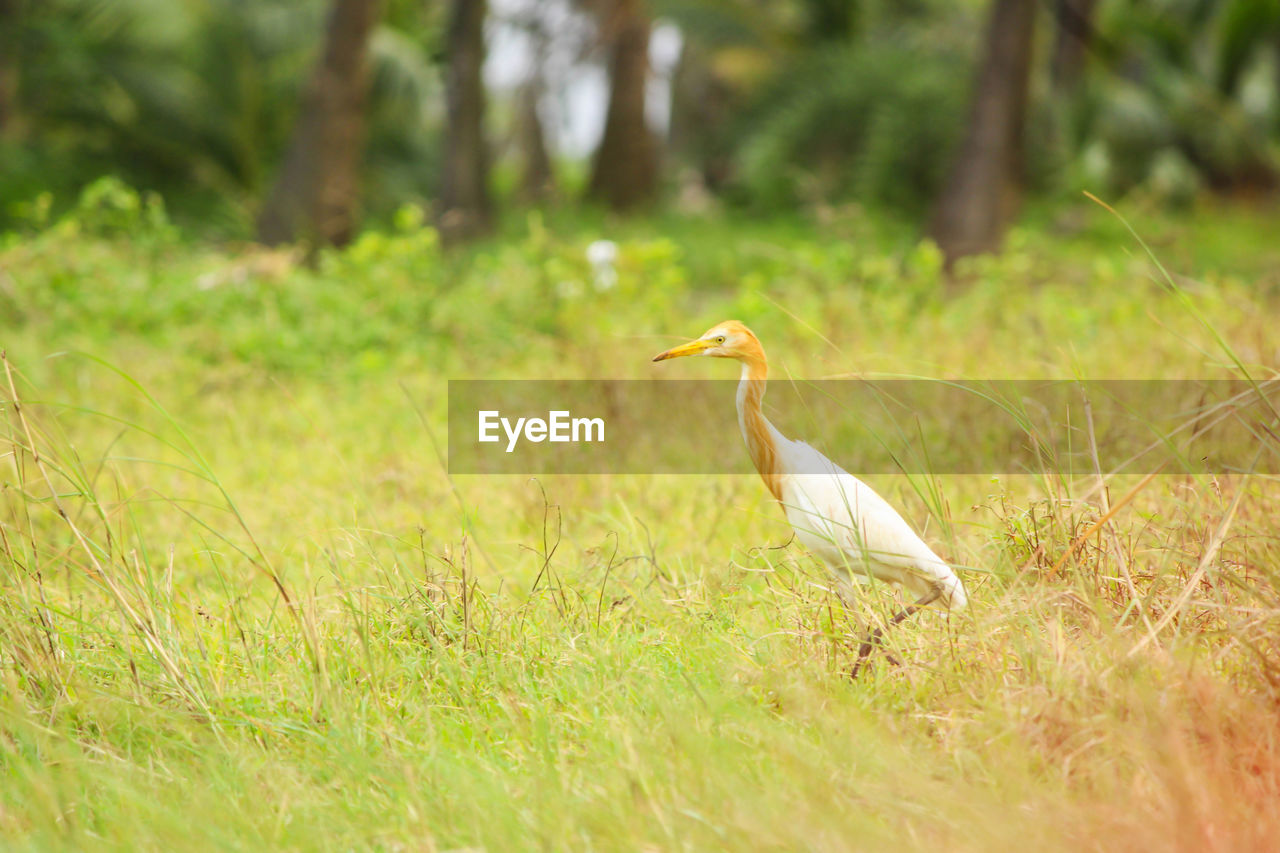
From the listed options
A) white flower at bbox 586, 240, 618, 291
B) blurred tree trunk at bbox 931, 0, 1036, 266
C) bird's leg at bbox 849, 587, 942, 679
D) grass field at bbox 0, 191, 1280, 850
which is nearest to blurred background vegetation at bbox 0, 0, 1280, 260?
blurred tree trunk at bbox 931, 0, 1036, 266

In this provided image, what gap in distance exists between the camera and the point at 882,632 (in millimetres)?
2068

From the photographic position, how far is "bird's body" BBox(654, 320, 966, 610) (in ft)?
7.22

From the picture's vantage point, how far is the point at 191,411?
16.0ft

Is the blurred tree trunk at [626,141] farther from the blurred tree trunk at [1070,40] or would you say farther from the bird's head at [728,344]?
the bird's head at [728,344]

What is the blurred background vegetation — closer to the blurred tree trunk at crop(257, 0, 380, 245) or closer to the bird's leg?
the blurred tree trunk at crop(257, 0, 380, 245)

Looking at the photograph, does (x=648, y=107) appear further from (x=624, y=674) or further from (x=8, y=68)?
(x=624, y=674)

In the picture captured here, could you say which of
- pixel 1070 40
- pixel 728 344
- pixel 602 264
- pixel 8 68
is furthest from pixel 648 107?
pixel 728 344

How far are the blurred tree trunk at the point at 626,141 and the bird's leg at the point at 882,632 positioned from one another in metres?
12.3

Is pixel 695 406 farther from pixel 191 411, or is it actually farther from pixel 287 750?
pixel 287 750

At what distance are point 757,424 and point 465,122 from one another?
31.6ft

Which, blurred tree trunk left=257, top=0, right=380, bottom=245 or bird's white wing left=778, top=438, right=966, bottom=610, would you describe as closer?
bird's white wing left=778, top=438, right=966, bottom=610

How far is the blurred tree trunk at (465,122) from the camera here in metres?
11.0

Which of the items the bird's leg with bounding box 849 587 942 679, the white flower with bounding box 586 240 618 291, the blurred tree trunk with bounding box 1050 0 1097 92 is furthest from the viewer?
the blurred tree trunk with bounding box 1050 0 1097 92

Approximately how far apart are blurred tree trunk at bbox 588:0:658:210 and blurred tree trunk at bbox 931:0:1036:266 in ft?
18.2
